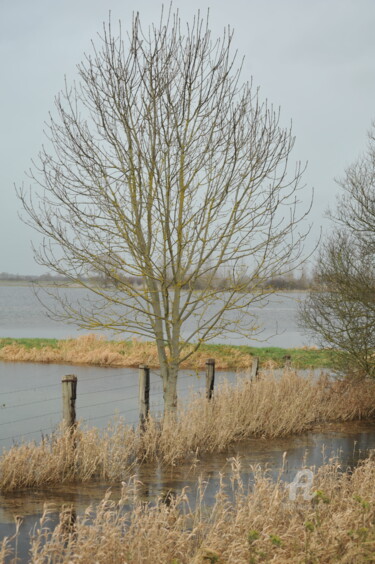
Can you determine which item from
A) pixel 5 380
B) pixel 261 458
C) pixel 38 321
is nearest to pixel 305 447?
pixel 261 458

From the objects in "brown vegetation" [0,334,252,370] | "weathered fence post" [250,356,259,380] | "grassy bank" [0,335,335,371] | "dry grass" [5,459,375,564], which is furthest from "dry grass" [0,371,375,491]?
"brown vegetation" [0,334,252,370]

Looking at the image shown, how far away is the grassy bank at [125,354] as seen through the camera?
25641 mm

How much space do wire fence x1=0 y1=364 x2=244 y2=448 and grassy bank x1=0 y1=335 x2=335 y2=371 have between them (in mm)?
1744

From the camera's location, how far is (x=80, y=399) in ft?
56.6

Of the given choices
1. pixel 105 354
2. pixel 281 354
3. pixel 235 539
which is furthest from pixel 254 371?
Result: pixel 281 354

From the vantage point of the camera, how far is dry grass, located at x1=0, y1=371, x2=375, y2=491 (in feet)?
29.8

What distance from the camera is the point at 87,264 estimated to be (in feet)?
35.9

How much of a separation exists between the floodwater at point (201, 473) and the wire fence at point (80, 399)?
1.32m

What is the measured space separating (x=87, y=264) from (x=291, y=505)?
5553 millimetres

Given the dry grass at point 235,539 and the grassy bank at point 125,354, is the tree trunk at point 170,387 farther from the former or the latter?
the grassy bank at point 125,354

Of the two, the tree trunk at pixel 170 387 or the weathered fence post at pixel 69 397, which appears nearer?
the weathered fence post at pixel 69 397

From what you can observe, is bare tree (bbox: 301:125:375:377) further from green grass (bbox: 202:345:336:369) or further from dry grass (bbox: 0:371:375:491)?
green grass (bbox: 202:345:336:369)

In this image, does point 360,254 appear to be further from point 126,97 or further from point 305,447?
point 126,97

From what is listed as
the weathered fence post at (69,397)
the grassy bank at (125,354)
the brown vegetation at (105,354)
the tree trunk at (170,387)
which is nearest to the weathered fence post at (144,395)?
the tree trunk at (170,387)
